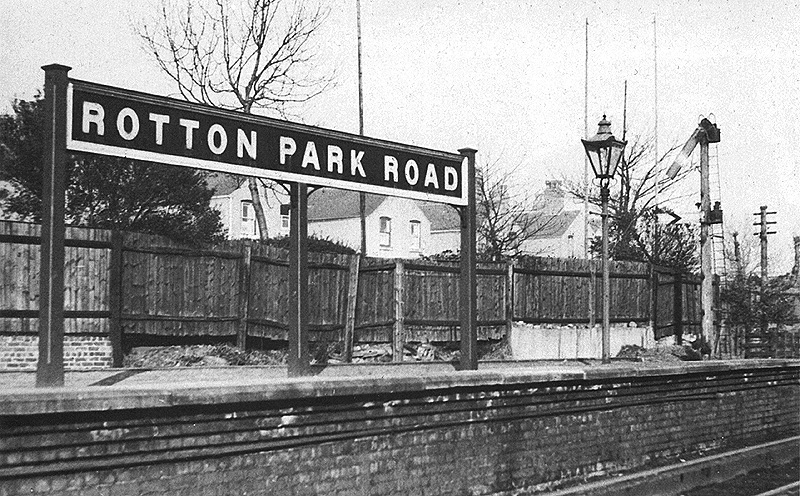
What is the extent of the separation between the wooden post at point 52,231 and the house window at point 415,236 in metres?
40.7

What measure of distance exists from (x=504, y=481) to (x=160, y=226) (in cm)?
1120

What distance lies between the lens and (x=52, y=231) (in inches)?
209

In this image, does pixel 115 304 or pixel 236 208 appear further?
pixel 236 208

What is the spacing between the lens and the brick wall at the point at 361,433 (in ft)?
15.4

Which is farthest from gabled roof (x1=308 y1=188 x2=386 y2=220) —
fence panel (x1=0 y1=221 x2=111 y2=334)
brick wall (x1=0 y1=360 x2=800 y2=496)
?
brick wall (x1=0 y1=360 x2=800 y2=496)

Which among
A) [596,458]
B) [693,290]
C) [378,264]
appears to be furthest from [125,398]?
[693,290]

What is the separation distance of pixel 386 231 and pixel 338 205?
2923 millimetres

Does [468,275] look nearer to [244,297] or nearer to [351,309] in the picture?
[244,297]

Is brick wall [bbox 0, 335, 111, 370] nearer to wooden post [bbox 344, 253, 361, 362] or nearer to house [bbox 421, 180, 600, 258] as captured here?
wooden post [bbox 344, 253, 361, 362]

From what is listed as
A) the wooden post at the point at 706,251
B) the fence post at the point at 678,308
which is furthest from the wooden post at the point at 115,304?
the fence post at the point at 678,308

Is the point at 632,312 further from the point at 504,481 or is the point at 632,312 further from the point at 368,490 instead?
the point at 368,490

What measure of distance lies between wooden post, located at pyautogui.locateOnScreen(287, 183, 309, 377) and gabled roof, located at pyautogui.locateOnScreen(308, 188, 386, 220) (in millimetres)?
37208

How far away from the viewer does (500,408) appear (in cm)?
778

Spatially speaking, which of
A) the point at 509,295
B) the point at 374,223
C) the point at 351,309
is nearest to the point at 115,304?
the point at 351,309
